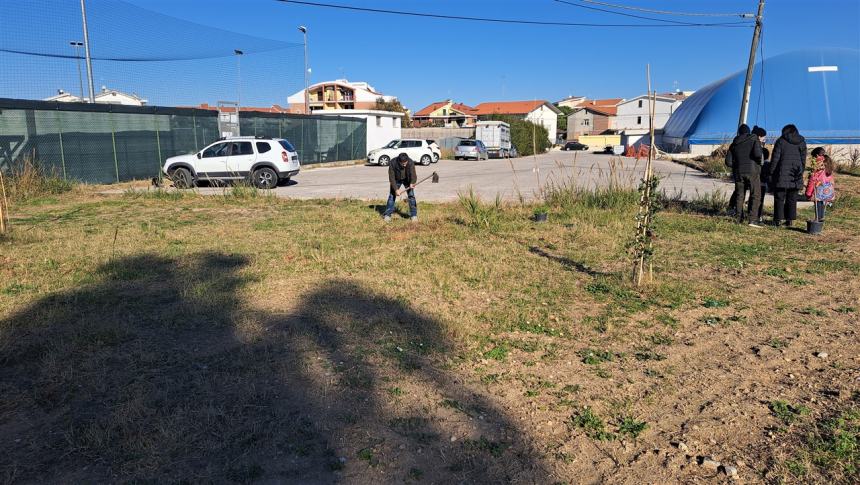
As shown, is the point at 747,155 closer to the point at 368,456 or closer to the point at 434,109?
the point at 368,456

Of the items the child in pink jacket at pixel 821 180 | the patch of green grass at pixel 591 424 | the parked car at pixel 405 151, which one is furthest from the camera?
the parked car at pixel 405 151

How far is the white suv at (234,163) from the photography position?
1722cm

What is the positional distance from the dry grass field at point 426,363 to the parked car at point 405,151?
2120 centimetres

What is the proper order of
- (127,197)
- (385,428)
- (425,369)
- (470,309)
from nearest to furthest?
Result: (385,428)
(425,369)
(470,309)
(127,197)

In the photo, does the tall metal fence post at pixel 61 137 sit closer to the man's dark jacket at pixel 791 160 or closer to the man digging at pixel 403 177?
the man digging at pixel 403 177

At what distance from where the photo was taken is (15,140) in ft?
51.2

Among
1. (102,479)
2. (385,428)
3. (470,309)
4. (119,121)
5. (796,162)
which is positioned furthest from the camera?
(119,121)

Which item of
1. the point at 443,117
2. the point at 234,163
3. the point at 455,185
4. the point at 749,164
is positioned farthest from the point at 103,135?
the point at 443,117

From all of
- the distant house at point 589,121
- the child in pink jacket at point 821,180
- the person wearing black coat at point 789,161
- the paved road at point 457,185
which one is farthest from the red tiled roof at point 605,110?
the person wearing black coat at point 789,161

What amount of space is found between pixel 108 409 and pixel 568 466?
2785 millimetres

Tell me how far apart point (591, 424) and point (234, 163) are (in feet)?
52.3

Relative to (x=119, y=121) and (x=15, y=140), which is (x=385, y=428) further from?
(x=119, y=121)

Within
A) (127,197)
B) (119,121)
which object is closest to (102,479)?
(127,197)

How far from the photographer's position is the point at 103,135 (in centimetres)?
1797
